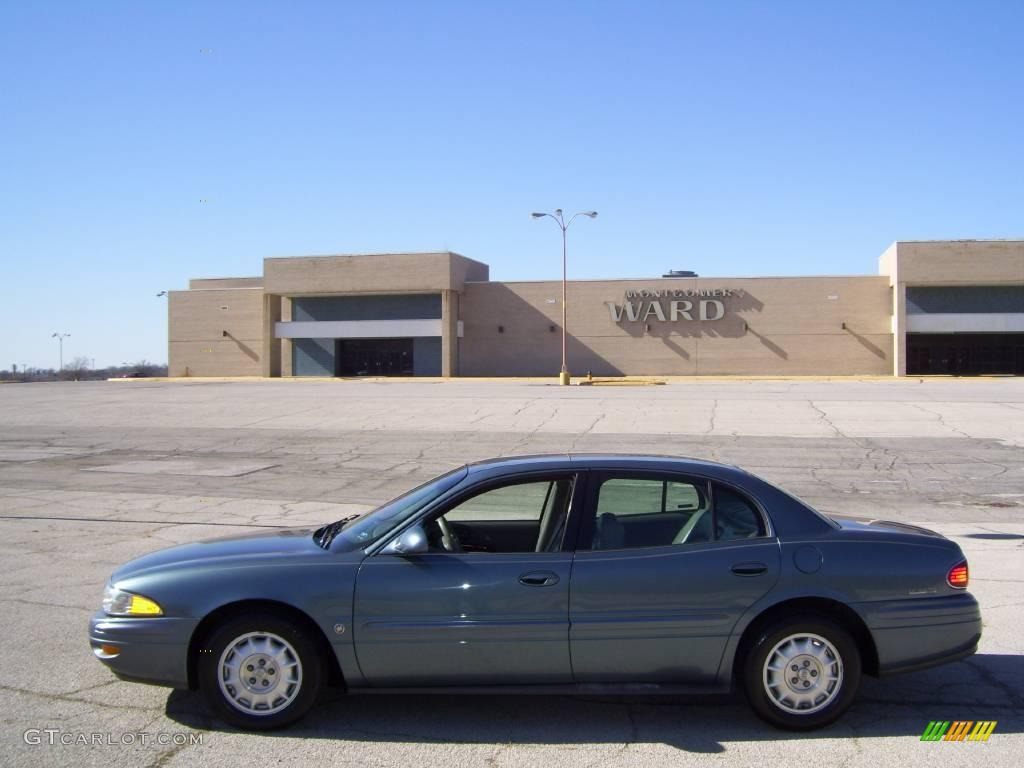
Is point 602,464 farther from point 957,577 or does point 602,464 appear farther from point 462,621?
point 957,577

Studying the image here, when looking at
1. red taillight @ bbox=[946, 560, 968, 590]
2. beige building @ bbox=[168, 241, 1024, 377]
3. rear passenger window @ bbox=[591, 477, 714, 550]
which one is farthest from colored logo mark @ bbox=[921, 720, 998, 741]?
beige building @ bbox=[168, 241, 1024, 377]

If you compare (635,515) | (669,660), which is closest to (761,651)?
(669,660)

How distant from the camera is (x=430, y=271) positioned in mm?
→ 57312

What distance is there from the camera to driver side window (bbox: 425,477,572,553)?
5152mm

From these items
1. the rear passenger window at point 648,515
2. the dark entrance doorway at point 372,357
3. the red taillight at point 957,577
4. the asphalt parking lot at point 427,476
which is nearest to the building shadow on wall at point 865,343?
the asphalt parking lot at point 427,476

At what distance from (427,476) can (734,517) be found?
40.7 feet

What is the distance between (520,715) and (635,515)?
4.21ft

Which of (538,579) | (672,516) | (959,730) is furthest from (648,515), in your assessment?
(959,730)

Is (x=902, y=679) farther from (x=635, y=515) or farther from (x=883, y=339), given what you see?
(x=883, y=339)

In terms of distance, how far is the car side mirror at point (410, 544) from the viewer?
4.95m

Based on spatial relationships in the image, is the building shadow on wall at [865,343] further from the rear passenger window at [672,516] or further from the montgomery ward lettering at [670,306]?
the rear passenger window at [672,516]

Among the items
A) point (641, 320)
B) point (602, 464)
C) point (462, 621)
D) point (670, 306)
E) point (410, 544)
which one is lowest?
point (462, 621)

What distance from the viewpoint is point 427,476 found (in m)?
17.2

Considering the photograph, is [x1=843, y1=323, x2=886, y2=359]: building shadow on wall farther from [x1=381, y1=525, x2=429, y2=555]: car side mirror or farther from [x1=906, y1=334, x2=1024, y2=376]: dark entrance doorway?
[x1=381, y1=525, x2=429, y2=555]: car side mirror
